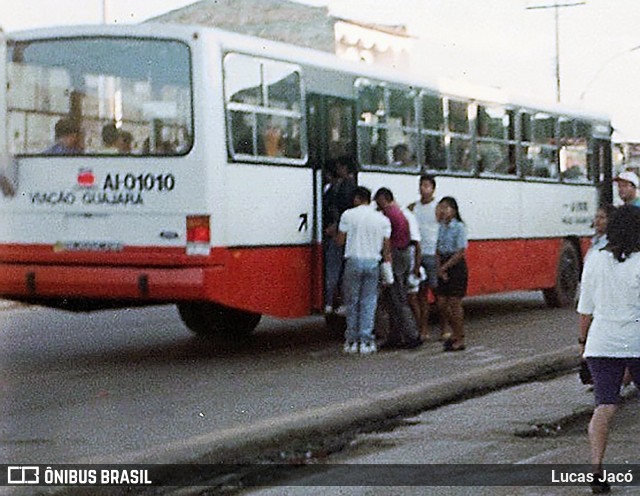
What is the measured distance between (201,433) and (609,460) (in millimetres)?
2573

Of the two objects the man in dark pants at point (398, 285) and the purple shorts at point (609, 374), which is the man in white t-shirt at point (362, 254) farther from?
the purple shorts at point (609, 374)

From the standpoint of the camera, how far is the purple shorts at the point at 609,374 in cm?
808

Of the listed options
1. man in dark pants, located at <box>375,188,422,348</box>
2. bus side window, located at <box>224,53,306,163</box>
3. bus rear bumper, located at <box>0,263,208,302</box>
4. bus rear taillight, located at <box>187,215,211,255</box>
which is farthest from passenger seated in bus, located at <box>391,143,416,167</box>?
bus rear bumper, located at <box>0,263,208,302</box>

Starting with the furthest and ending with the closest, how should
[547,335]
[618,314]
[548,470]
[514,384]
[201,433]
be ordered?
[547,335] → [514,384] → [201,433] → [548,470] → [618,314]

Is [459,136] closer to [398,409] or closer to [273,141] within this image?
[273,141]

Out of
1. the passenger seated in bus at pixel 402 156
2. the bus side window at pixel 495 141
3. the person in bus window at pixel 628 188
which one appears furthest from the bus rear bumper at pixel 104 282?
the bus side window at pixel 495 141

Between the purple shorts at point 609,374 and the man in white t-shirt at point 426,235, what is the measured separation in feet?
27.8

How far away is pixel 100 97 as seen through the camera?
48.1ft

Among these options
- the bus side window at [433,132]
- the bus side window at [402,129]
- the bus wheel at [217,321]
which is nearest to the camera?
the bus wheel at [217,321]

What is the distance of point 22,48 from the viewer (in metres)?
15.0

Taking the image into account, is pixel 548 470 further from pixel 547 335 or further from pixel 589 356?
pixel 547 335

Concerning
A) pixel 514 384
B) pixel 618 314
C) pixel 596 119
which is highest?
pixel 596 119

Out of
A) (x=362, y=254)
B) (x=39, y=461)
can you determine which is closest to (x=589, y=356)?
(x=39, y=461)

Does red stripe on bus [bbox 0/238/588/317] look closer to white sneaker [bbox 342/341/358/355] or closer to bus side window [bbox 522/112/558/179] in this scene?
white sneaker [bbox 342/341/358/355]
